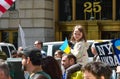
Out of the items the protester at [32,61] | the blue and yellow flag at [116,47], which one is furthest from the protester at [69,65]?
the protester at [32,61]

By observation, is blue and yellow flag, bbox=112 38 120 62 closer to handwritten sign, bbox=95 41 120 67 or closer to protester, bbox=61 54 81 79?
handwritten sign, bbox=95 41 120 67

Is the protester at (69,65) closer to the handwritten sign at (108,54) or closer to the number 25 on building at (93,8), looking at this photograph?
the handwritten sign at (108,54)

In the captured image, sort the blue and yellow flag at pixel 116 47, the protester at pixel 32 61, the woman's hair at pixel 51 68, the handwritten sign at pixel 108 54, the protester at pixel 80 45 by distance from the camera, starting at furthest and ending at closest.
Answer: the protester at pixel 80 45 < the blue and yellow flag at pixel 116 47 < the handwritten sign at pixel 108 54 < the woman's hair at pixel 51 68 < the protester at pixel 32 61

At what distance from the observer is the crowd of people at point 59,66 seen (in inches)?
164

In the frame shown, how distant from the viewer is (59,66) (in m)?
6.21

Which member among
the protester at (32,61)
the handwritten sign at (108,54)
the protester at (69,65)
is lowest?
the protester at (69,65)

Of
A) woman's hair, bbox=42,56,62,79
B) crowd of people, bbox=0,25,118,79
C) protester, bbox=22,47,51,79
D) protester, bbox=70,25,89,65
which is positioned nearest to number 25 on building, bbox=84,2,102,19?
crowd of people, bbox=0,25,118,79

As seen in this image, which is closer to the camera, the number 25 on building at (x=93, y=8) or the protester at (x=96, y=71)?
the protester at (x=96, y=71)

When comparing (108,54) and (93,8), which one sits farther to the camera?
(93,8)

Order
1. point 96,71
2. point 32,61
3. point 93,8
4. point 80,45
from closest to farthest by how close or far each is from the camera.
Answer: point 96,71 → point 32,61 → point 80,45 → point 93,8

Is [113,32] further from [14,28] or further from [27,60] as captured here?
[27,60]

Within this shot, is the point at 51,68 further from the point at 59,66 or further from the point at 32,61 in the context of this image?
the point at 32,61

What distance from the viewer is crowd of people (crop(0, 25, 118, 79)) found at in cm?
416

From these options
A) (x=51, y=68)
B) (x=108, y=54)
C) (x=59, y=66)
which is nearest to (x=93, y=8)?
(x=108, y=54)
